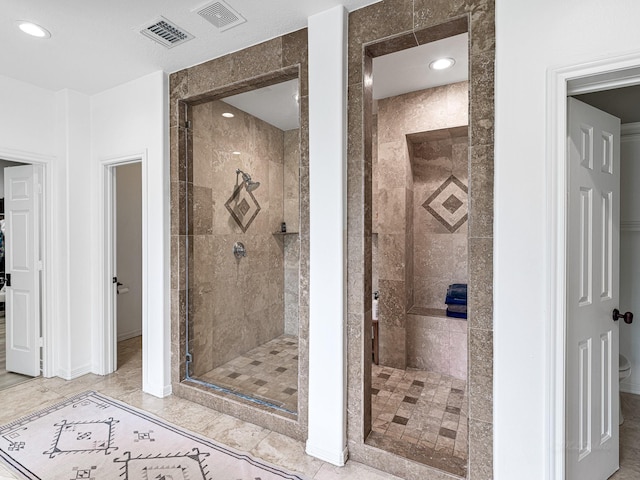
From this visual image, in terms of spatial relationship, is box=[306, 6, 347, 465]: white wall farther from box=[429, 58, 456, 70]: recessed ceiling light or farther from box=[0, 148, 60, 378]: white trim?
box=[0, 148, 60, 378]: white trim

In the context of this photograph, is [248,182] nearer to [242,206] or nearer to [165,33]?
[242,206]

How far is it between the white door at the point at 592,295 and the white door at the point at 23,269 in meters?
4.13

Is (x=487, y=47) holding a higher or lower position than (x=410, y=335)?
higher

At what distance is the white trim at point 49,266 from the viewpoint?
3129 millimetres

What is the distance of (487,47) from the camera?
166 cm

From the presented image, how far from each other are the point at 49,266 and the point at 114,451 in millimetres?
1927

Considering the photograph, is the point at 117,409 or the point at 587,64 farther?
the point at 117,409

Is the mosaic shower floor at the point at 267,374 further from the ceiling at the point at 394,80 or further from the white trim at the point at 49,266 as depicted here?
the ceiling at the point at 394,80

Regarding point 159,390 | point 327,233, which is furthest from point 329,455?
point 159,390

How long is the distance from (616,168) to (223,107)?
2883mm

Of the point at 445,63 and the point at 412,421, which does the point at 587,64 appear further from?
the point at 412,421

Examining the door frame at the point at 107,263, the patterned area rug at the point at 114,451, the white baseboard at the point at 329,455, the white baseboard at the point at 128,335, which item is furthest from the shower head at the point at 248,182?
the white baseboard at the point at 128,335

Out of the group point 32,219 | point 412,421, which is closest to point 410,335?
point 412,421

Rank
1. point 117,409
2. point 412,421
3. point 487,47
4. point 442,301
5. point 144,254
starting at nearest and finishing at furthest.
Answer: point 487,47 → point 412,421 → point 117,409 → point 144,254 → point 442,301
